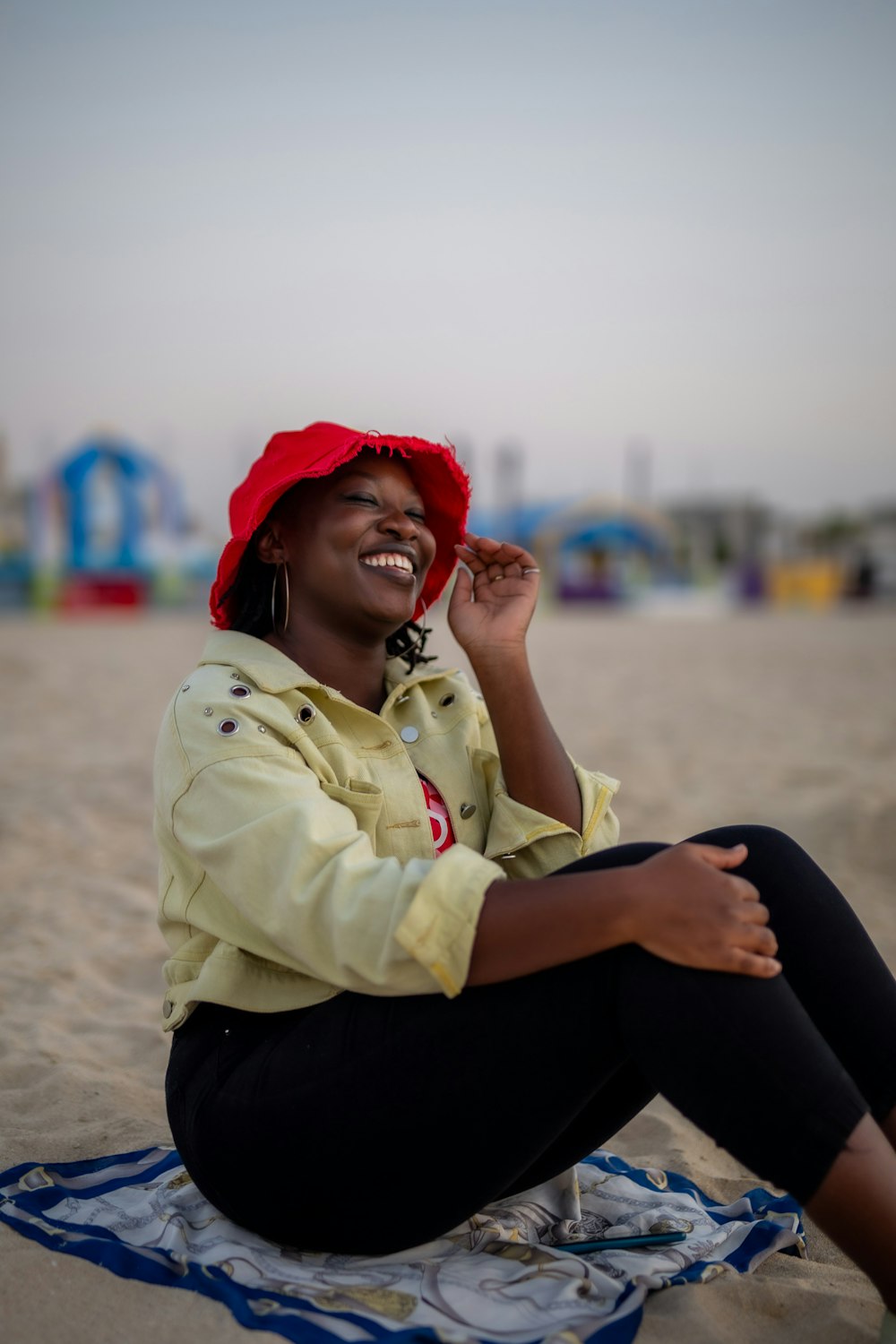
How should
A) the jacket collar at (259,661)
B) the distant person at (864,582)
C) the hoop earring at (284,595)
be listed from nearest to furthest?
the jacket collar at (259,661), the hoop earring at (284,595), the distant person at (864,582)

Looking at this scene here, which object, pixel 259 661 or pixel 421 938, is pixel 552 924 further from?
pixel 259 661

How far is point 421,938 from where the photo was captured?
157cm

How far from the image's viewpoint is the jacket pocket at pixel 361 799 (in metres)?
1.97

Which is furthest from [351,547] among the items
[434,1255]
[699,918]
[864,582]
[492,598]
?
[864,582]

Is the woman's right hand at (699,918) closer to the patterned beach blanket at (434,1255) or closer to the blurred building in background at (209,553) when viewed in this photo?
the patterned beach blanket at (434,1255)

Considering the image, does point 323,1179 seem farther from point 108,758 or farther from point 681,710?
point 681,710

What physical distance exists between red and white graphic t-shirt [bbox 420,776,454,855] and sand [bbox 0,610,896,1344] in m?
0.84

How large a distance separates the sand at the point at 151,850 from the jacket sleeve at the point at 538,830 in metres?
0.76

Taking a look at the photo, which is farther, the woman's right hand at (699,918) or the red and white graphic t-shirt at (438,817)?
the red and white graphic t-shirt at (438,817)

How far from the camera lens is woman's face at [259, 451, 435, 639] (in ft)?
7.13

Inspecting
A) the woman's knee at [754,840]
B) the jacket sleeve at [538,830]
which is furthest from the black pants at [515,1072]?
the jacket sleeve at [538,830]

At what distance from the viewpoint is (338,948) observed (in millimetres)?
1612

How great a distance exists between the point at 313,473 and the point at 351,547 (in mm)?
164

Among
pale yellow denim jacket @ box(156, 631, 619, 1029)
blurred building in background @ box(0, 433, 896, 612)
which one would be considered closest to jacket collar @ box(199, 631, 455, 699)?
pale yellow denim jacket @ box(156, 631, 619, 1029)
